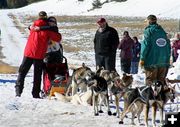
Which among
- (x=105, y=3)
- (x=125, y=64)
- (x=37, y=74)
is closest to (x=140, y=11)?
(x=105, y=3)

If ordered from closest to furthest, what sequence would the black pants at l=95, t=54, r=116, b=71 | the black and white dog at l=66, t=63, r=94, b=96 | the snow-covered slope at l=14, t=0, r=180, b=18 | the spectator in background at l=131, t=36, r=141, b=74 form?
the black and white dog at l=66, t=63, r=94, b=96 < the black pants at l=95, t=54, r=116, b=71 < the spectator in background at l=131, t=36, r=141, b=74 < the snow-covered slope at l=14, t=0, r=180, b=18

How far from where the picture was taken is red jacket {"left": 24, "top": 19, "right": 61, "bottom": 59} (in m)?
9.40

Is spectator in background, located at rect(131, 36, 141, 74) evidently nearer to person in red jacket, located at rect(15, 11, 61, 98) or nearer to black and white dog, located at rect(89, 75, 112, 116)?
person in red jacket, located at rect(15, 11, 61, 98)

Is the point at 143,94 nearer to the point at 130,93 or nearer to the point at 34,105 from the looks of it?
the point at 130,93

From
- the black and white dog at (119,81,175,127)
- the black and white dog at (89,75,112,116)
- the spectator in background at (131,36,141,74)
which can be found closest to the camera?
the black and white dog at (119,81,175,127)

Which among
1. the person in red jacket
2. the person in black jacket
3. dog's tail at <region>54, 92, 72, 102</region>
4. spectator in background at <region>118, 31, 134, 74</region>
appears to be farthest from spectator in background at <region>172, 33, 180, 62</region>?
dog's tail at <region>54, 92, 72, 102</region>

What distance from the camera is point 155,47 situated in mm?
8070

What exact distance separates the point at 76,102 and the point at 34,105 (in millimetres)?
874

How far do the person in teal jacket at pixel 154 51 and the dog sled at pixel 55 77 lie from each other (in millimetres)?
2200

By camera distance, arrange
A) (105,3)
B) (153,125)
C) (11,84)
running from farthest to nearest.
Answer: (105,3)
(11,84)
(153,125)

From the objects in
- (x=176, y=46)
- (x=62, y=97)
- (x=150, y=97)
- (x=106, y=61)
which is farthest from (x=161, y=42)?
(x=176, y=46)

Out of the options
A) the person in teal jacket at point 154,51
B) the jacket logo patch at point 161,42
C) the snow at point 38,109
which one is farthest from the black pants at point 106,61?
the jacket logo patch at point 161,42

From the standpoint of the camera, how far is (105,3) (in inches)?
2931

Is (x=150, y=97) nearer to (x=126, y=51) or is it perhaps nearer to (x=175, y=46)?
(x=126, y=51)
